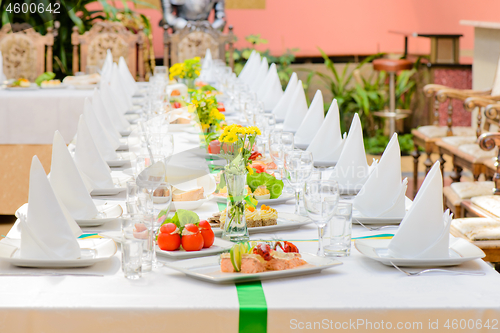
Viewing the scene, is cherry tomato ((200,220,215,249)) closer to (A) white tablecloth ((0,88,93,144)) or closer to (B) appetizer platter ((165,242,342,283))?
(B) appetizer platter ((165,242,342,283))

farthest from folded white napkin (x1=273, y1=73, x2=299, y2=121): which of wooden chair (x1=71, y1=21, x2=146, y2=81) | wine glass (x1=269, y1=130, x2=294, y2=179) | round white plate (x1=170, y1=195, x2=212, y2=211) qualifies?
wooden chair (x1=71, y1=21, x2=146, y2=81)

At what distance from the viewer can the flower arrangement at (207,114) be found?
255cm

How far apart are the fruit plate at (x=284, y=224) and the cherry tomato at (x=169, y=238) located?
0.53ft

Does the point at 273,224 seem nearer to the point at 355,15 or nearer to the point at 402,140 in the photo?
the point at 402,140

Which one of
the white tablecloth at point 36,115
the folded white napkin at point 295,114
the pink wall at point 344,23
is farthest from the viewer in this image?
the pink wall at point 344,23

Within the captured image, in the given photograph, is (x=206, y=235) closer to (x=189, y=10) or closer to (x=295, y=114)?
(x=295, y=114)

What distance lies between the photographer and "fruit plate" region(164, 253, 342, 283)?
1.16 metres

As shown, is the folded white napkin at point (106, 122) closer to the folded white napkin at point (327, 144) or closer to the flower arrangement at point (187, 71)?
the folded white napkin at point (327, 144)

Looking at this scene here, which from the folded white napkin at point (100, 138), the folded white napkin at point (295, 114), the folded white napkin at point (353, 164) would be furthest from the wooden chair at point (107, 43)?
the folded white napkin at point (353, 164)

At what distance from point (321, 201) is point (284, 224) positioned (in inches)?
10.1

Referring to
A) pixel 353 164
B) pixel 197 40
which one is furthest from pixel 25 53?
pixel 353 164

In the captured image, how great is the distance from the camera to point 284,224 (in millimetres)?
1532

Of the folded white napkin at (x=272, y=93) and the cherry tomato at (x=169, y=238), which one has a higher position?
the folded white napkin at (x=272, y=93)
